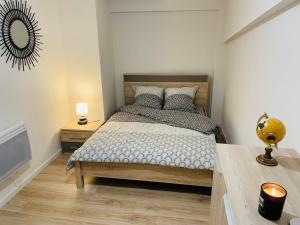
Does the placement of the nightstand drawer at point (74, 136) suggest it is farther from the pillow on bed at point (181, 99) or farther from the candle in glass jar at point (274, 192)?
the candle in glass jar at point (274, 192)

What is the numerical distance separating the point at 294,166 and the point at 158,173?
55.3 inches

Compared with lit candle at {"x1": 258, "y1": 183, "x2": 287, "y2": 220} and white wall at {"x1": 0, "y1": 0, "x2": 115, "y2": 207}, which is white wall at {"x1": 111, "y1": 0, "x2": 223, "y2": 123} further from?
lit candle at {"x1": 258, "y1": 183, "x2": 287, "y2": 220}

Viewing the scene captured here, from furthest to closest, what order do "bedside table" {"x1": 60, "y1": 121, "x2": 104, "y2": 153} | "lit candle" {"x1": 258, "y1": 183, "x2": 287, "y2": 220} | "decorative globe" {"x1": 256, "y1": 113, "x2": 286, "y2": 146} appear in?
"bedside table" {"x1": 60, "y1": 121, "x2": 104, "y2": 153} → "decorative globe" {"x1": 256, "y1": 113, "x2": 286, "y2": 146} → "lit candle" {"x1": 258, "y1": 183, "x2": 287, "y2": 220}

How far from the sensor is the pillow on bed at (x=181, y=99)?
3277mm

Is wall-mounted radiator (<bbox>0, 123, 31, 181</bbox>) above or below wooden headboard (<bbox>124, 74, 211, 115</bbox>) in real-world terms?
below

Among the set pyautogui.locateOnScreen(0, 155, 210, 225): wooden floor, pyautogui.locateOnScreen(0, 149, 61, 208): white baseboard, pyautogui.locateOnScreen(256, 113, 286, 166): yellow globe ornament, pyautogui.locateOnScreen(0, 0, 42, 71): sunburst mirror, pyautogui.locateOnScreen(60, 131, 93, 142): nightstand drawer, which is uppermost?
pyautogui.locateOnScreen(0, 0, 42, 71): sunburst mirror

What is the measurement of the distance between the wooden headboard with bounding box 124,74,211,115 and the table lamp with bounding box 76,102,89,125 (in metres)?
0.89

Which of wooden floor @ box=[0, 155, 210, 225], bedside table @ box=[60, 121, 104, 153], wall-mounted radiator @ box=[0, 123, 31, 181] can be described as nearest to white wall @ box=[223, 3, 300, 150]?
wooden floor @ box=[0, 155, 210, 225]

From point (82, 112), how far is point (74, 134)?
325 millimetres

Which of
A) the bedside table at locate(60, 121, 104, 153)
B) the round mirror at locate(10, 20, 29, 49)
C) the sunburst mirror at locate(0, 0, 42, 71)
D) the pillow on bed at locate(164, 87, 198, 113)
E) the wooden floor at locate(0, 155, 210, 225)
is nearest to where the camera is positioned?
the wooden floor at locate(0, 155, 210, 225)

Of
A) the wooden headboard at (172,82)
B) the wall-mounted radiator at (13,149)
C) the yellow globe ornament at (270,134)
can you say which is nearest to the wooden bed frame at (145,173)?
the wall-mounted radiator at (13,149)

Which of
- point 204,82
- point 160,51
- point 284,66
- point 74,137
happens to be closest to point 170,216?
point 284,66

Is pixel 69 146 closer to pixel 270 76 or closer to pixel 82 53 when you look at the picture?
pixel 82 53

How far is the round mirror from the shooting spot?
2205 millimetres
